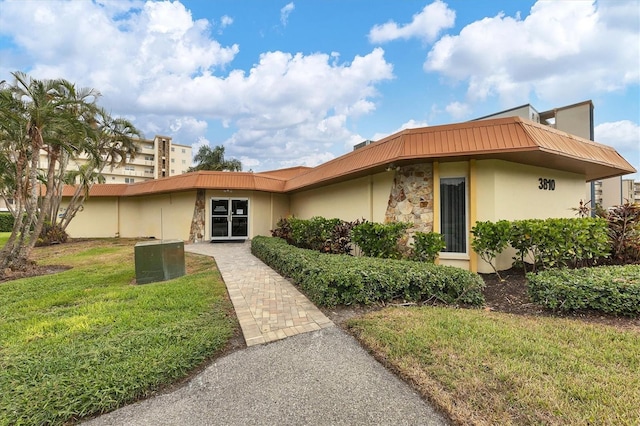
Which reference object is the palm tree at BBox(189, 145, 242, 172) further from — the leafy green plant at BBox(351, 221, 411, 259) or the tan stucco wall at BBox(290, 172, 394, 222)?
the leafy green plant at BBox(351, 221, 411, 259)

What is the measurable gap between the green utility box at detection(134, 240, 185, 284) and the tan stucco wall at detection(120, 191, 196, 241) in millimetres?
7165

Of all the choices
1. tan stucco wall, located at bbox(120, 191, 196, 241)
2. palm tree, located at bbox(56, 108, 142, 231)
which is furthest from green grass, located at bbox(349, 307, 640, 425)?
palm tree, located at bbox(56, 108, 142, 231)

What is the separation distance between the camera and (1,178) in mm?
10461

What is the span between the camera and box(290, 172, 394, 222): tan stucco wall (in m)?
8.36

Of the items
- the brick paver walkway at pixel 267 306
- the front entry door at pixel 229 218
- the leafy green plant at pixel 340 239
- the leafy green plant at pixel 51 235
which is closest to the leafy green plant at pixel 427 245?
the leafy green plant at pixel 340 239

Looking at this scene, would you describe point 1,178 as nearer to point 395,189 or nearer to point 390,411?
point 395,189

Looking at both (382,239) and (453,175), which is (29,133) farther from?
(453,175)

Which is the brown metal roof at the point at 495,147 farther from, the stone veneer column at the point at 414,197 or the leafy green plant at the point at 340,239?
the leafy green plant at the point at 340,239

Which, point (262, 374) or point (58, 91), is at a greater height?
point (58, 91)

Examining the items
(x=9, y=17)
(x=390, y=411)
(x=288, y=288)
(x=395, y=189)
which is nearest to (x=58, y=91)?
(x=9, y=17)

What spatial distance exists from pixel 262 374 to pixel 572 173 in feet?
35.0

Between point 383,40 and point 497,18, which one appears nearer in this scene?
point 497,18

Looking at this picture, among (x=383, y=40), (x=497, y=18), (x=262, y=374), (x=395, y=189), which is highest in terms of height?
(x=383, y=40)

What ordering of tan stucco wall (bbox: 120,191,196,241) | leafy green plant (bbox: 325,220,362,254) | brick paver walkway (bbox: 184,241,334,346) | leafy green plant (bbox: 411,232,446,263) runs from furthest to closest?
1. tan stucco wall (bbox: 120,191,196,241)
2. leafy green plant (bbox: 325,220,362,254)
3. leafy green plant (bbox: 411,232,446,263)
4. brick paver walkway (bbox: 184,241,334,346)
